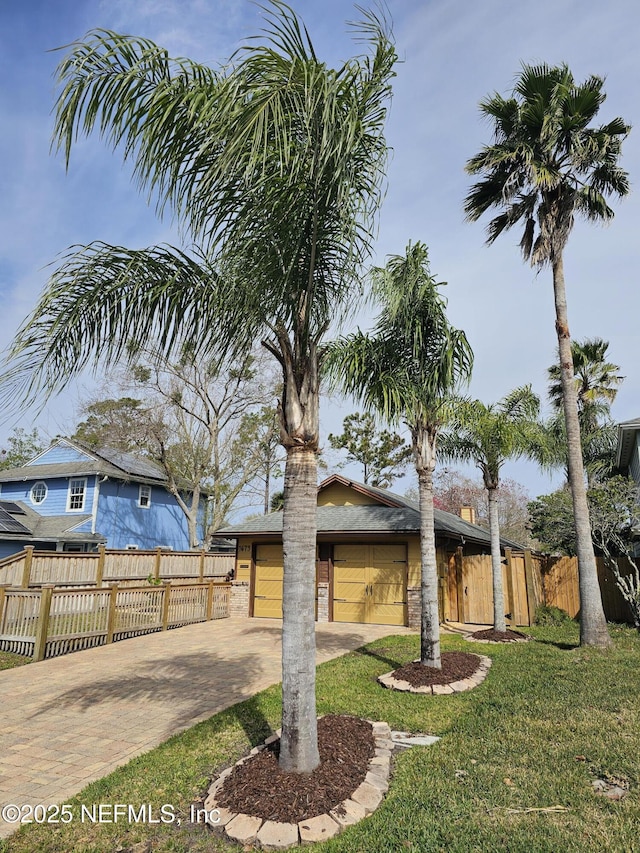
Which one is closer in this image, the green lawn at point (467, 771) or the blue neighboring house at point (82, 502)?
the green lawn at point (467, 771)

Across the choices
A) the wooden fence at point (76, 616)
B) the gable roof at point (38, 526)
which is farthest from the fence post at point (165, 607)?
the gable roof at point (38, 526)

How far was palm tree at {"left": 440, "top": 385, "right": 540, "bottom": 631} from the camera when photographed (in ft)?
36.4

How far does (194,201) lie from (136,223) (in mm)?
1035

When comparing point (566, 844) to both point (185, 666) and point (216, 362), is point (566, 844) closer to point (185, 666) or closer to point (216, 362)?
point (216, 362)

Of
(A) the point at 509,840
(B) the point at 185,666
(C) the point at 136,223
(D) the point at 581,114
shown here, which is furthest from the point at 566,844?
(D) the point at 581,114

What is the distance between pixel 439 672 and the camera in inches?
291

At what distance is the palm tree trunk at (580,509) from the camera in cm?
969

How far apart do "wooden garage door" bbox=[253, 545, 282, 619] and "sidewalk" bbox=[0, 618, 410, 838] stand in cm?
329

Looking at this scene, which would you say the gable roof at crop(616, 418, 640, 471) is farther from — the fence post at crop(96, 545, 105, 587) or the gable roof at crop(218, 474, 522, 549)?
the fence post at crop(96, 545, 105, 587)

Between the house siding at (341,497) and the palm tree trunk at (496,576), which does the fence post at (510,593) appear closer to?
the palm tree trunk at (496,576)

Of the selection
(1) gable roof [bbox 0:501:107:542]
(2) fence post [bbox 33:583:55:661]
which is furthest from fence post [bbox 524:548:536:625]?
(1) gable roof [bbox 0:501:107:542]

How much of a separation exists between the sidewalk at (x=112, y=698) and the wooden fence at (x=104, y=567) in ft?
8.48

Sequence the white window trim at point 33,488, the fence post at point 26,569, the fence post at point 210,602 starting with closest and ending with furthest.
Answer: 1. the fence post at point 26,569
2. the fence post at point 210,602
3. the white window trim at point 33,488

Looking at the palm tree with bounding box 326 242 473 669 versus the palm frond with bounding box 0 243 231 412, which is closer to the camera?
the palm frond with bounding box 0 243 231 412
